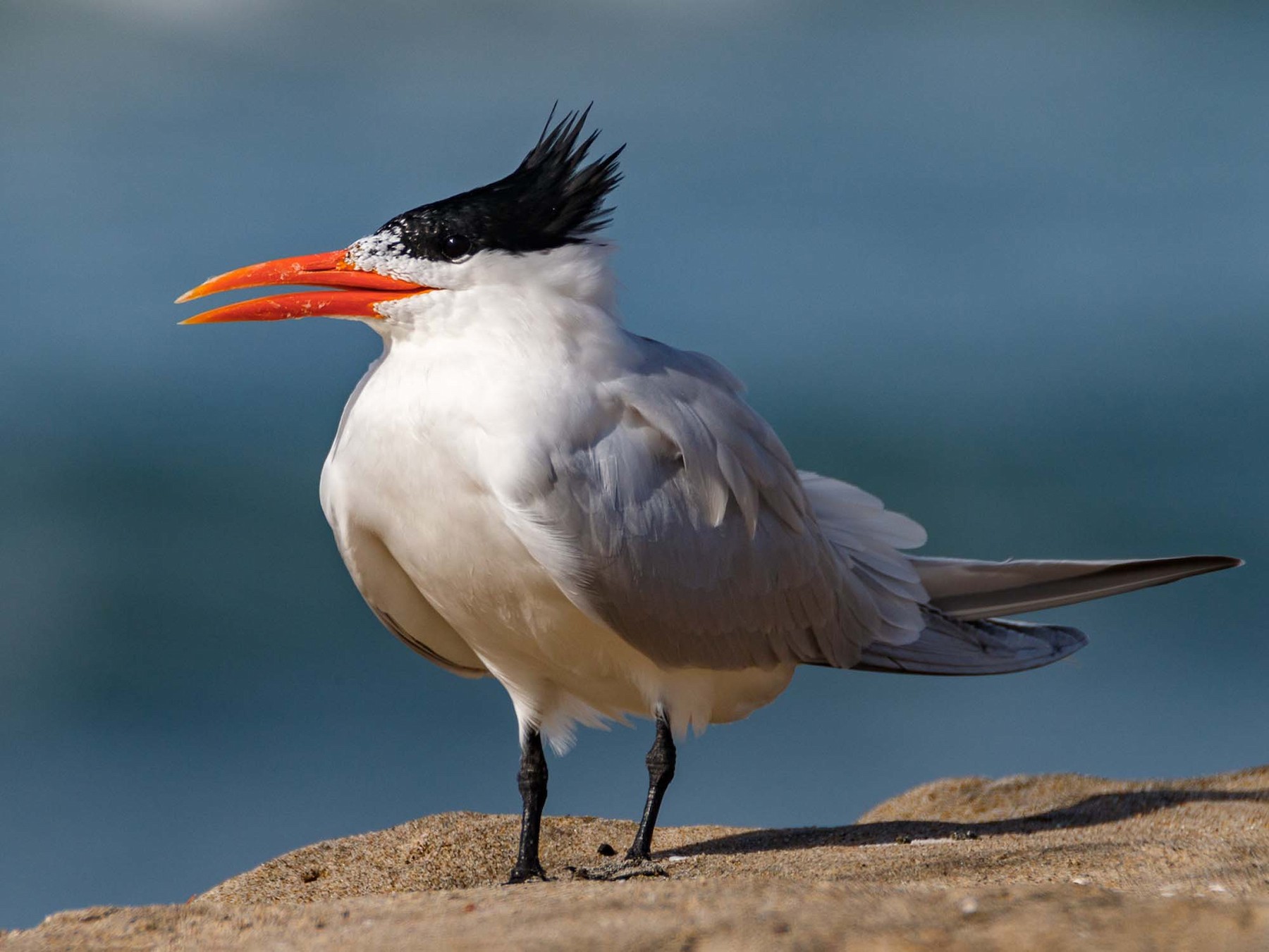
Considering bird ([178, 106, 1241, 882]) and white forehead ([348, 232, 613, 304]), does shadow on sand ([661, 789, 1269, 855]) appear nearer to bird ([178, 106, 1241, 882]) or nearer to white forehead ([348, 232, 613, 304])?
bird ([178, 106, 1241, 882])

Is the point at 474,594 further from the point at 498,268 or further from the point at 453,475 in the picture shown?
the point at 498,268

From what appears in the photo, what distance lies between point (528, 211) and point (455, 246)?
28 cm

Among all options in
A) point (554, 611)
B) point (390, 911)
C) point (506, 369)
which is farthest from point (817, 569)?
point (390, 911)

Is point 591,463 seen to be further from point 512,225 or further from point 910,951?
point 910,951

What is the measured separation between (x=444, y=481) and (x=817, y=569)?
5.01 ft

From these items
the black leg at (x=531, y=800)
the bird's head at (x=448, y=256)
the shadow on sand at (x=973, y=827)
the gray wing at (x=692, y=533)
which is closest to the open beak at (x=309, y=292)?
the bird's head at (x=448, y=256)

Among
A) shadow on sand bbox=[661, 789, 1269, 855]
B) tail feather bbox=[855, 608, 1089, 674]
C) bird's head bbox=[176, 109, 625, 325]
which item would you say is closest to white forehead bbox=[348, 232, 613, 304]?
bird's head bbox=[176, 109, 625, 325]

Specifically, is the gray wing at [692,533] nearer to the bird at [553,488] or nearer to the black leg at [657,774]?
the bird at [553,488]

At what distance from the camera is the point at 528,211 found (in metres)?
4.46

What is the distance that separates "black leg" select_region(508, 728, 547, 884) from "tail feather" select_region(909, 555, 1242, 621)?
176 cm

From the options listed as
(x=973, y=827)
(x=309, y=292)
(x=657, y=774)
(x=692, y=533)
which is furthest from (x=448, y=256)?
(x=973, y=827)

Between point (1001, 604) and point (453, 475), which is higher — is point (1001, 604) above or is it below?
below

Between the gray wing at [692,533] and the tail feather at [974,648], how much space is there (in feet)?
0.42

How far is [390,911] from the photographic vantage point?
9.73ft
